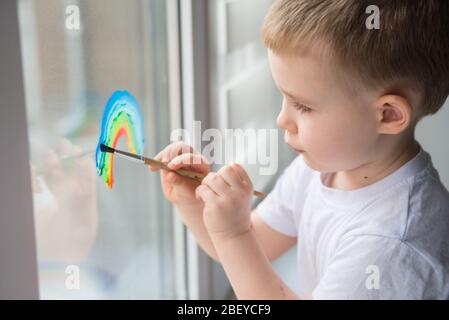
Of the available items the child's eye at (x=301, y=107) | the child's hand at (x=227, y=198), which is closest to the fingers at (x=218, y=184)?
the child's hand at (x=227, y=198)

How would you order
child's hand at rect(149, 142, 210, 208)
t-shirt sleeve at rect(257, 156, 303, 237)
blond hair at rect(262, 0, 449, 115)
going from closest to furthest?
1. blond hair at rect(262, 0, 449, 115)
2. child's hand at rect(149, 142, 210, 208)
3. t-shirt sleeve at rect(257, 156, 303, 237)

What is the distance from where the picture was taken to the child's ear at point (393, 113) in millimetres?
566

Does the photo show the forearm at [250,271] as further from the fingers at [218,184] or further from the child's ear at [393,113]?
the child's ear at [393,113]

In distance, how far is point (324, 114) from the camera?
581 millimetres

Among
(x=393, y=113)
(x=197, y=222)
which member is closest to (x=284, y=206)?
(x=197, y=222)

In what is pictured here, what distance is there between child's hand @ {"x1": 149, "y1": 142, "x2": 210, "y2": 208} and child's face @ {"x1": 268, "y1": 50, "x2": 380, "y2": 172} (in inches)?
4.6

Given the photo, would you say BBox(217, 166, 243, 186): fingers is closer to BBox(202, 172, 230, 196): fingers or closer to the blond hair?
BBox(202, 172, 230, 196): fingers

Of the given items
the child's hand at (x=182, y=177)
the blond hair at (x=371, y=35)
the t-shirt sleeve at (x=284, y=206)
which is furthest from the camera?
the t-shirt sleeve at (x=284, y=206)

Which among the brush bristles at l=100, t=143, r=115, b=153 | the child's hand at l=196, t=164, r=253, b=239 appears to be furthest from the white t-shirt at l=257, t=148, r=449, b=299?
the brush bristles at l=100, t=143, r=115, b=153

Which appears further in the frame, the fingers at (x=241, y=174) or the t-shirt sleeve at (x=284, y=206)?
the t-shirt sleeve at (x=284, y=206)

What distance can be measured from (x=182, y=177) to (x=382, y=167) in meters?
0.22

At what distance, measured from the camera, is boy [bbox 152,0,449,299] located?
0.55 m

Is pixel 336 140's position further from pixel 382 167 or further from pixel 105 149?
pixel 105 149

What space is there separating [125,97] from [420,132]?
1.51 feet
